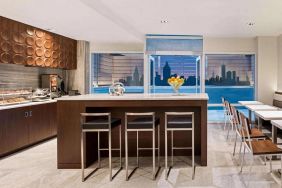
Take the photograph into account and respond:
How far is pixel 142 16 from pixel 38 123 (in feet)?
9.91

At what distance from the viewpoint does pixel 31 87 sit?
20.7ft

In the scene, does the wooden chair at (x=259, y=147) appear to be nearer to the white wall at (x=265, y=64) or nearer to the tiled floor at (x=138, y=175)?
the tiled floor at (x=138, y=175)

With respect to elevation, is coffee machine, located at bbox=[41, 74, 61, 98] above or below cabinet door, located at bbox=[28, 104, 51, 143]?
above

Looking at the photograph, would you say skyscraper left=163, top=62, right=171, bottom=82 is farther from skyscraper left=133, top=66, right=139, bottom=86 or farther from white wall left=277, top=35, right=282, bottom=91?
white wall left=277, top=35, right=282, bottom=91

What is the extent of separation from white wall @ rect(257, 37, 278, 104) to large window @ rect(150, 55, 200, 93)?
5.75 feet

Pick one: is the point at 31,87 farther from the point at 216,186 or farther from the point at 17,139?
the point at 216,186

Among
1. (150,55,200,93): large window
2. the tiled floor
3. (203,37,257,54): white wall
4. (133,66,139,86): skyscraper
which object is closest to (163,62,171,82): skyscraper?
(150,55,200,93): large window

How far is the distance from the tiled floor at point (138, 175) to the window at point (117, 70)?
4.03 m

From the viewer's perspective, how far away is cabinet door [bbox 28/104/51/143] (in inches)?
212

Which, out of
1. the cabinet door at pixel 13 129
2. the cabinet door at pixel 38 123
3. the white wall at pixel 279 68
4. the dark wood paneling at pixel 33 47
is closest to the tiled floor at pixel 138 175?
the cabinet door at pixel 13 129

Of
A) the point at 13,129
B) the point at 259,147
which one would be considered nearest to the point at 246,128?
the point at 259,147

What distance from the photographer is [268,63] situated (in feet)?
26.2

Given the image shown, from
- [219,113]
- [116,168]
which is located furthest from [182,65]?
[116,168]

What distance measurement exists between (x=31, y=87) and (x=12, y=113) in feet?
5.21
